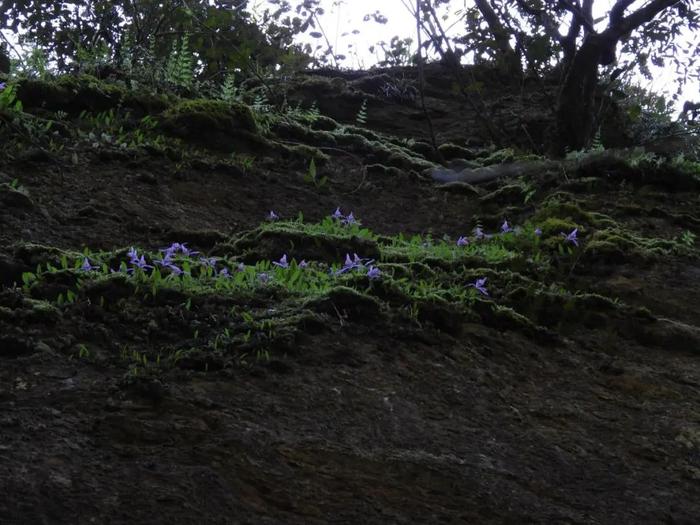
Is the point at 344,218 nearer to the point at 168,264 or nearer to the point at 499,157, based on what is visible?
the point at 499,157

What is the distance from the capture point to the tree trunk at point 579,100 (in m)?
9.04

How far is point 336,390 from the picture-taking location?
3693 millimetres

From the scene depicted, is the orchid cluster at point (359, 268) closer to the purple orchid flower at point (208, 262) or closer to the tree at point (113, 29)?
the purple orchid flower at point (208, 262)

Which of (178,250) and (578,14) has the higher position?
(578,14)

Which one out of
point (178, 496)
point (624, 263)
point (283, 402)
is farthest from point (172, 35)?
point (178, 496)

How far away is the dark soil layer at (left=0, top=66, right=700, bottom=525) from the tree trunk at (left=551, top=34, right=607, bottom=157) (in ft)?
9.80

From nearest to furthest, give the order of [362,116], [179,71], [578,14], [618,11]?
1. [179,71]
2. [578,14]
3. [618,11]
4. [362,116]

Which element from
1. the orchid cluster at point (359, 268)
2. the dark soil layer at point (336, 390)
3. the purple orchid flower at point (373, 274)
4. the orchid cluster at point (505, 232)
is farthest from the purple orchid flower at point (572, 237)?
the purple orchid flower at point (373, 274)

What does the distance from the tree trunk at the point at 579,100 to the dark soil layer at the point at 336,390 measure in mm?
2986

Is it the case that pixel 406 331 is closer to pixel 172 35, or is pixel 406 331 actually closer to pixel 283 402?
pixel 283 402

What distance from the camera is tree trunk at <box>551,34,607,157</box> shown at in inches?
356

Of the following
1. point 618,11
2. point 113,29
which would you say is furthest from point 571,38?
point 113,29

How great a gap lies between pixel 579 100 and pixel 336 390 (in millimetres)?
6330

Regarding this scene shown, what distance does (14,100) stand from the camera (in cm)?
709
